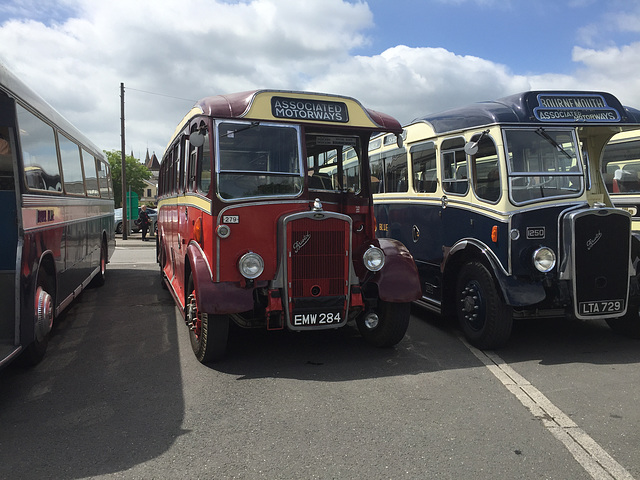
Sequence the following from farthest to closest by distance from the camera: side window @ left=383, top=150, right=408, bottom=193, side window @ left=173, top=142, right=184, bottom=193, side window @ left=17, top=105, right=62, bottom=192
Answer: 1. side window @ left=383, top=150, right=408, bottom=193
2. side window @ left=173, top=142, right=184, bottom=193
3. side window @ left=17, top=105, right=62, bottom=192

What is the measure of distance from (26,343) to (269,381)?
86.2 inches

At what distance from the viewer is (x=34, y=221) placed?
5188 millimetres

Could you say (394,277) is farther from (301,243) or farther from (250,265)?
(250,265)

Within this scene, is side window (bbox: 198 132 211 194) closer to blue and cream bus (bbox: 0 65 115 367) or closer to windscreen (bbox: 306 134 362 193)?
windscreen (bbox: 306 134 362 193)

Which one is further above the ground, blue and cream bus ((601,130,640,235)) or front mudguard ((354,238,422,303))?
blue and cream bus ((601,130,640,235))

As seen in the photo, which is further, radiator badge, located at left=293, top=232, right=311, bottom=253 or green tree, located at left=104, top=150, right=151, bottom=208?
green tree, located at left=104, top=150, right=151, bottom=208

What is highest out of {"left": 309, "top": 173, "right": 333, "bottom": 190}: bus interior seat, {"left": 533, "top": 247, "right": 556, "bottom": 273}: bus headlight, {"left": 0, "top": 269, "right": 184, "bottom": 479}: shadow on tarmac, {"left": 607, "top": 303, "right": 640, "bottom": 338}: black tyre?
{"left": 309, "top": 173, "right": 333, "bottom": 190}: bus interior seat

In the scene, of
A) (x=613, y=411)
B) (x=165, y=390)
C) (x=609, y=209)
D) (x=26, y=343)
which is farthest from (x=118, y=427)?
(x=609, y=209)

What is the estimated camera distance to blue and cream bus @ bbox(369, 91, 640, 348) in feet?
18.8

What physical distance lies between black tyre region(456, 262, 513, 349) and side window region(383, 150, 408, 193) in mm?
2282

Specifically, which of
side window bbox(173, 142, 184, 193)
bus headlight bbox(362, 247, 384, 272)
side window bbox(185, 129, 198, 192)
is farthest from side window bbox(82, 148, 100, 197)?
bus headlight bbox(362, 247, 384, 272)

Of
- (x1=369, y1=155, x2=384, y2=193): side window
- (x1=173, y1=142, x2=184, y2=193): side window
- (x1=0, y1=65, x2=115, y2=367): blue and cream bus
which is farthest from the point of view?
(x1=369, y1=155, x2=384, y2=193): side window

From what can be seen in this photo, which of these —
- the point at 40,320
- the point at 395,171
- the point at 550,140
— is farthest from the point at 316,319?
the point at 395,171

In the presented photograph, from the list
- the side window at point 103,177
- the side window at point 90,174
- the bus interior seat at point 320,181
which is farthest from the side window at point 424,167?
the side window at point 103,177
